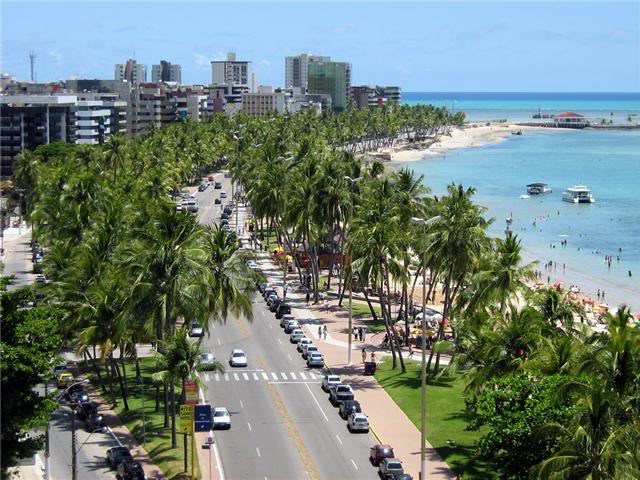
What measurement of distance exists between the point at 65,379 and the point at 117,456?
13.2 m

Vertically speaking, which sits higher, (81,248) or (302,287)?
(81,248)

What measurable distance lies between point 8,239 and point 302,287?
151ft

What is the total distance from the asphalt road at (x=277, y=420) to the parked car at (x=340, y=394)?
0.47 m

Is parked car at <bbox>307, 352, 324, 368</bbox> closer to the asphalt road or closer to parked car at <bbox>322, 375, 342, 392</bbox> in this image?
the asphalt road

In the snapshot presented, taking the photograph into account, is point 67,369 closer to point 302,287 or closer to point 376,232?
point 376,232

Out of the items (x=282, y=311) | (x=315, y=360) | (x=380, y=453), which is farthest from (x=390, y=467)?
(x=282, y=311)

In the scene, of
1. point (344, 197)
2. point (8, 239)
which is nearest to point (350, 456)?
point (344, 197)

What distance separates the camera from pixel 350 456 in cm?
5319

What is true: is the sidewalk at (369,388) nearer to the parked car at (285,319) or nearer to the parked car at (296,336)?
the parked car at (296,336)

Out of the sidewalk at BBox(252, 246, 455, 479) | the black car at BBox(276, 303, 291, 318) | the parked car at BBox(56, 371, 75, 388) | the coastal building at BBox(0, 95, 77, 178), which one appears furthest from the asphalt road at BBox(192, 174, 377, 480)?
the coastal building at BBox(0, 95, 77, 178)

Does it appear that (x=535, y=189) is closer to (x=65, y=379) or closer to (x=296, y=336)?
(x=296, y=336)

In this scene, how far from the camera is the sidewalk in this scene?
53062mm

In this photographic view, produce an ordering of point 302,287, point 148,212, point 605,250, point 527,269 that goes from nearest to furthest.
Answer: point 527,269 < point 148,212 < point 302,287 < point 605,250

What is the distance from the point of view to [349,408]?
194 feet
